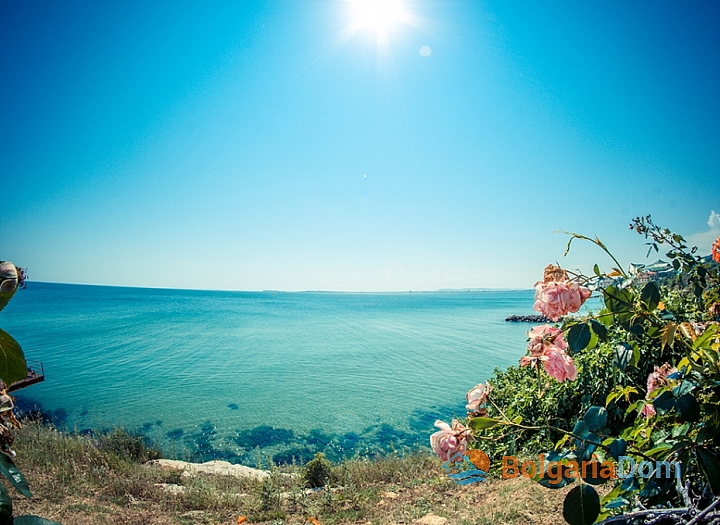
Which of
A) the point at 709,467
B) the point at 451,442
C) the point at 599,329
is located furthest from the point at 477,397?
the point at 709,467

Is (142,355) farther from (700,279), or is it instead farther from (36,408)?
(700,279)

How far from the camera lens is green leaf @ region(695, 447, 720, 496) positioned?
92 centimetres

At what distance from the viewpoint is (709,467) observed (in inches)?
36.7

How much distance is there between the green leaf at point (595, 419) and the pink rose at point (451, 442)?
359 millimetres

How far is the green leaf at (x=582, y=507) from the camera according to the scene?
856 millimetres

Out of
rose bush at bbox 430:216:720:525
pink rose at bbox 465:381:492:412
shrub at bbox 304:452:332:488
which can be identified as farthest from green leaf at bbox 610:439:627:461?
shrub at bbox 304:452:332:488

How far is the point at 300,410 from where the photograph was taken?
46.4 feet

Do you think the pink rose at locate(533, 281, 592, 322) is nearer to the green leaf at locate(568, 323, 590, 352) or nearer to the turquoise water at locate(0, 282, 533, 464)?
the green leaf at locate(568, 323, 590, 352)

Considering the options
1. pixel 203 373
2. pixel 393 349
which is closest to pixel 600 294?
pixel 203 373

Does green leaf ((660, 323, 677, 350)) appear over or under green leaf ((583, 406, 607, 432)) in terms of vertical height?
over

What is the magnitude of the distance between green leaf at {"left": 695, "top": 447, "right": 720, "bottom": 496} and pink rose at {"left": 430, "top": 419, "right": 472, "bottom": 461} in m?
0.60

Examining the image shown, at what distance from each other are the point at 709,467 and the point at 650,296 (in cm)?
47

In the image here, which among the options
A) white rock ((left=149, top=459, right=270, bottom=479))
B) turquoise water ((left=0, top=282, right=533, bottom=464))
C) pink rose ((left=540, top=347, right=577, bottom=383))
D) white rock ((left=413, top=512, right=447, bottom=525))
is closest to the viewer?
pink rose ((left=540, top=347, right=577, bottom=383))

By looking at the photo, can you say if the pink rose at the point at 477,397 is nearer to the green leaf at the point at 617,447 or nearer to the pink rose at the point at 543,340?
the pink rose at the point at 543,340
